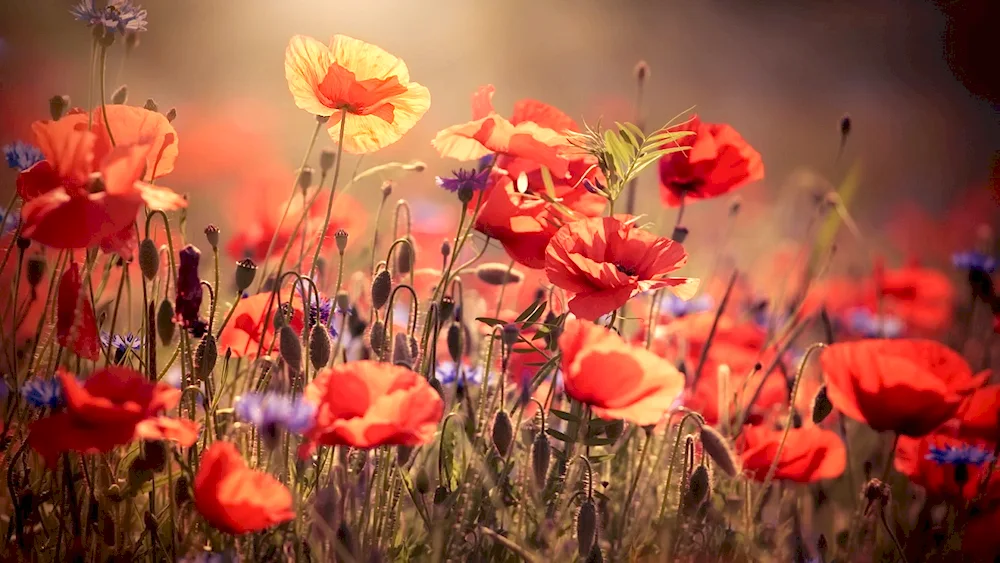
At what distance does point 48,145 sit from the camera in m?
0.77

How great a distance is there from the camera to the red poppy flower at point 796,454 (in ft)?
3.33

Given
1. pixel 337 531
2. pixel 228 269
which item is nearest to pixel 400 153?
pixel 228 269

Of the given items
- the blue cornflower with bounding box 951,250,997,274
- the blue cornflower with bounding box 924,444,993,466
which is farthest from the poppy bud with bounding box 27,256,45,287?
the blue cornflower with bounding box 951,250,997,274

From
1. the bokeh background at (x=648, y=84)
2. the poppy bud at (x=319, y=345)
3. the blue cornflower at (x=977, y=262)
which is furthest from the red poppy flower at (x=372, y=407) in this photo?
the blue cornflower at (x=977, y=262)

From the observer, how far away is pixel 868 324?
1.73 m

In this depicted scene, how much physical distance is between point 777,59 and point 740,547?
3342 mm

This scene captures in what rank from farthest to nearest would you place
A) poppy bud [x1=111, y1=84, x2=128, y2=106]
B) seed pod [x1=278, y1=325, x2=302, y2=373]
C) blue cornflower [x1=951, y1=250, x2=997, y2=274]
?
1. blue cornflower [x1=951, y1=250, x2=997, y2=274]
2. poppy bud [x1=111, y1=84, x2=128, y2=106]
3. seed pod [x1=278, y1=325, x2=302, y2=373]

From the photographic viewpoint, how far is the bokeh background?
2.01m

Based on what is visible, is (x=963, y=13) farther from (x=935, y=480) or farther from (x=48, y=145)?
(x=48, y=145)

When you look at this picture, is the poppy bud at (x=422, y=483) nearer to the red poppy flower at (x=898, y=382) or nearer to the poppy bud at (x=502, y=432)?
the poppy bud at (x=502, y=432)

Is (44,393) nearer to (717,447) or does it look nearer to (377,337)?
(377,337)

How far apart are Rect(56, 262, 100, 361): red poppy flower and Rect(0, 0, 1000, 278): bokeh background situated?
0.61 meters

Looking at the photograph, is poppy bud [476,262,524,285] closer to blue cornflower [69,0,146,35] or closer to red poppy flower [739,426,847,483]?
red poppy flower [739,426,847,483]

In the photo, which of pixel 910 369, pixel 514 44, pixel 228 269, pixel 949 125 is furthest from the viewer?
pixel 949 125
